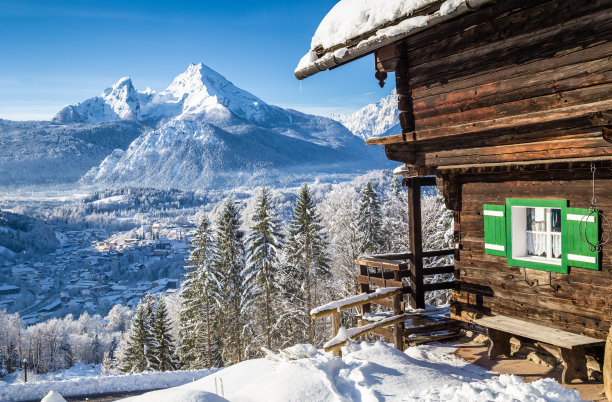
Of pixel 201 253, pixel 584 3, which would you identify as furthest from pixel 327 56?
pixel 201 253

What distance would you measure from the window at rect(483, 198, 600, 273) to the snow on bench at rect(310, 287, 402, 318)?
195 centimetres

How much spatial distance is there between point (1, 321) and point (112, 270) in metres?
99.0

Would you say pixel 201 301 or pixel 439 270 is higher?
pixel 439 270

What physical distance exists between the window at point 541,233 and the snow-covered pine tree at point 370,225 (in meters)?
20.8

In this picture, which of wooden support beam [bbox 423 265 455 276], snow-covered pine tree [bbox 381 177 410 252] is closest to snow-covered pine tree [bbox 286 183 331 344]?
snow-covered pine tree [bbox 381 177 410 252]

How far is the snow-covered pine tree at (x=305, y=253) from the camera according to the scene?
29.0m

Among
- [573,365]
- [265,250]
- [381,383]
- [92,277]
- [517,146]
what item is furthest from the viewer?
[92,277]

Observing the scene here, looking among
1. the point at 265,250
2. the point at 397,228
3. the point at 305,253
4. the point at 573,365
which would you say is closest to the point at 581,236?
the point at 573,365

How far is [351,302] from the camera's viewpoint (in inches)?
316

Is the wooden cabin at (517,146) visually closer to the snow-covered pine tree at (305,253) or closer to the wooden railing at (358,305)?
the wooden railing at (358,305)

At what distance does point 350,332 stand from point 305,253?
21498mm

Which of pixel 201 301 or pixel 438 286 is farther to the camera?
pixel 201 301

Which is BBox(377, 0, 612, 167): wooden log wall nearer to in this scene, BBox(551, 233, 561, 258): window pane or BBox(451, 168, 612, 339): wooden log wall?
BBox(451, 168, 612, 339): wooden log wall

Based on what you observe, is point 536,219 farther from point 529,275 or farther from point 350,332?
point 350,332
